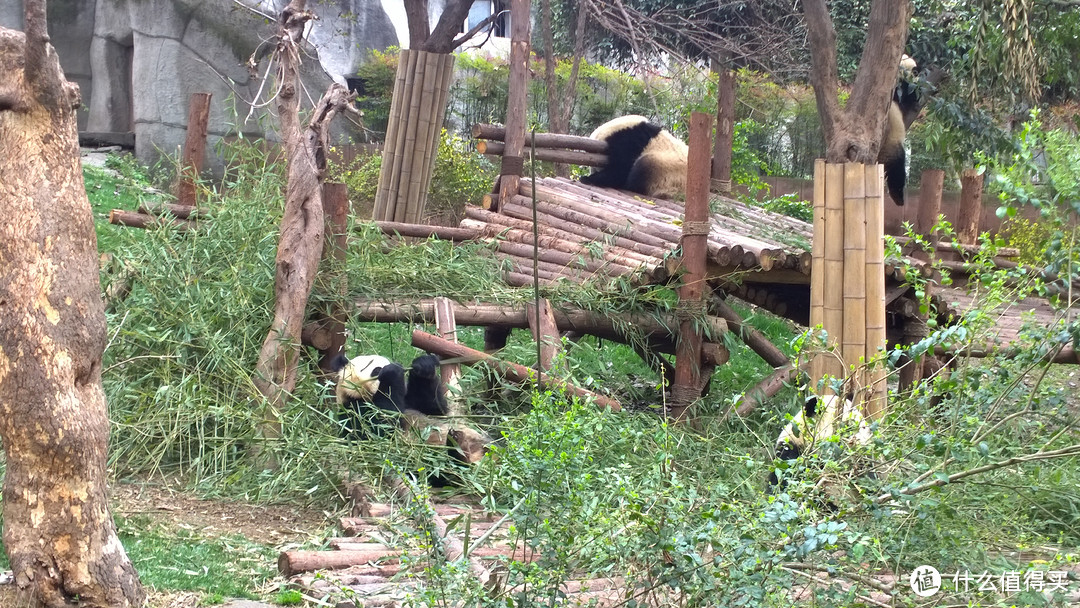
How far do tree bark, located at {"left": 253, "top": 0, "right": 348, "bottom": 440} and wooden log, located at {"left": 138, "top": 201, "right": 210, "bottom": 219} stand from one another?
3.13 feet

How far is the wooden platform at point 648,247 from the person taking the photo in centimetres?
611

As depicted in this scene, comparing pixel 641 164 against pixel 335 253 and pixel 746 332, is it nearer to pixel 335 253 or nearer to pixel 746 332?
pixel 746 332

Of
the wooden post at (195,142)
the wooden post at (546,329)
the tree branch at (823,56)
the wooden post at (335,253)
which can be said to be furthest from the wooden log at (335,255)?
the tree branch at (823,56)

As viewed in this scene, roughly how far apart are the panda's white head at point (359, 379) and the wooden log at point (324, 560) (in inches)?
63.0

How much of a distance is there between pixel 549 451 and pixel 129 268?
3.73 metres

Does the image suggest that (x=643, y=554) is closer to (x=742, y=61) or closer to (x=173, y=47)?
(x=742, y=61)

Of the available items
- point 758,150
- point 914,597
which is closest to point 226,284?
point 914,597

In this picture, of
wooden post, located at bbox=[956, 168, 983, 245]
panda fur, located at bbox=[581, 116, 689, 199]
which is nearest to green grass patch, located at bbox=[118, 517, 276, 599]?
panda fur, located at bbox=[581, 116, 689, 199]

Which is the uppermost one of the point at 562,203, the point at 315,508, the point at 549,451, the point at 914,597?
the point at 562,203

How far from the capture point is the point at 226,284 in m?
5.60

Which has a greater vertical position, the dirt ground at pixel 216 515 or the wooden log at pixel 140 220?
the wooden log at pixel 140 220

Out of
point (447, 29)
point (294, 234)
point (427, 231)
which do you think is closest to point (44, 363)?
point (294, 234)

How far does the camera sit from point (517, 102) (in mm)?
8078

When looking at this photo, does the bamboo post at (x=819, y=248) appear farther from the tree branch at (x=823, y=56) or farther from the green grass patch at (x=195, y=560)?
the green grass patch at (x=195, y=560)
